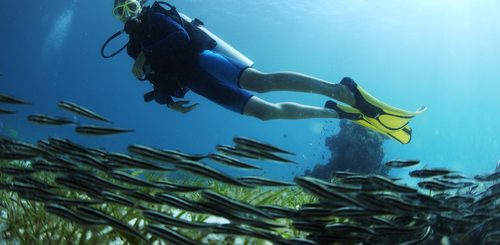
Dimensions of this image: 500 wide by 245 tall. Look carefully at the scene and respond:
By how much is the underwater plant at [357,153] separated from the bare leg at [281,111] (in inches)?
376

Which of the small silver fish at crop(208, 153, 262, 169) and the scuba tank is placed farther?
the scuba tank

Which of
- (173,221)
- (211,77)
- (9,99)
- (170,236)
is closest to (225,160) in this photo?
(173,221)

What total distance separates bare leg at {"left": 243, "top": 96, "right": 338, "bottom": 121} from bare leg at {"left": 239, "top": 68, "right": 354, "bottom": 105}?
404 mm

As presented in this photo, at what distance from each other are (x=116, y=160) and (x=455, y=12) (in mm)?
50309

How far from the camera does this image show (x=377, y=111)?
7805 millimetres

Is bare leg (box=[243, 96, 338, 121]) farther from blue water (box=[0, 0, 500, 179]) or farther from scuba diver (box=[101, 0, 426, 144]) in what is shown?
blue water (box=[0, 0, 500, 179])

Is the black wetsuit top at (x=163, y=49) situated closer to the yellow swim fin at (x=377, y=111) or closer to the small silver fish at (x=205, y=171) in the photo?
the yellow swim fin at (x=377, y=111)

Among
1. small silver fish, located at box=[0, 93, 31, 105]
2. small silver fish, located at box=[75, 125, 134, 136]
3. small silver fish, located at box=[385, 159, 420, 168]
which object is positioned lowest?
small silver fish, located at box=[75, 125, 134, 136]

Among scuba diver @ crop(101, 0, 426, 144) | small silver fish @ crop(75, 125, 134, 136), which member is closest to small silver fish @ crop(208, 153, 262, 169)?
small silver fish @ crop(75, 125, 134, 136)

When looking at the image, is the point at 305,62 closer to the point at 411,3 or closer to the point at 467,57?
the point at 467,57

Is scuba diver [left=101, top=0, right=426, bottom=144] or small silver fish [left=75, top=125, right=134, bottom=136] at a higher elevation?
scuba diver [left=101, top=0, right=426, bottom=144]

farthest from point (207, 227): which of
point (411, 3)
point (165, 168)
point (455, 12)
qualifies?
point (455, 12)

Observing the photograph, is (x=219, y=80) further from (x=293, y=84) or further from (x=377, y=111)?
(x=377, y=111)

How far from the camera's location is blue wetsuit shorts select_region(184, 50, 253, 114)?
297 inches
